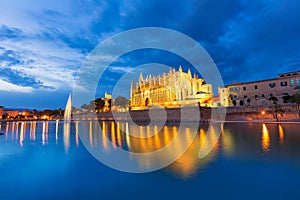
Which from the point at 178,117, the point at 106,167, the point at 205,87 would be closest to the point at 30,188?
the point at 106,167

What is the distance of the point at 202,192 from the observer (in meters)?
4.43

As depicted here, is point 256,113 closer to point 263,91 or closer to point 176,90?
point 263,91

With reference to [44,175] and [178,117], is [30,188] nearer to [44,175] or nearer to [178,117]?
[44,175]

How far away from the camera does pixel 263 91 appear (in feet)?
127

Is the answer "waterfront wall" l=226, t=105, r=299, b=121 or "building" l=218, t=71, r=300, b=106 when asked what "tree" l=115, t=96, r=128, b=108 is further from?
"waterfront wall" l=226, t=105, r=299, b=121

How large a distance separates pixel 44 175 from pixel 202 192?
16.3 ft

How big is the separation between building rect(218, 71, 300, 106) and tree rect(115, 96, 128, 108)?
120ft

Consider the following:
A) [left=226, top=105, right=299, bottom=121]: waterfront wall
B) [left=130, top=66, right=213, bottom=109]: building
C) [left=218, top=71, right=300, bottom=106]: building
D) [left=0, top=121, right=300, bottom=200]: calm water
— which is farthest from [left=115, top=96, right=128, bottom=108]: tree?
[left=0, top=121, right=300, bottom=200]: calm water

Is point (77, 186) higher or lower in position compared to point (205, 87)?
lower

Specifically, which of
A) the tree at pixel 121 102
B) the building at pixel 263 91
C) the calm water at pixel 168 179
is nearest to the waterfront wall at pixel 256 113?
the building at pixel 263 91

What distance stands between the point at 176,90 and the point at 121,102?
24.9 meters

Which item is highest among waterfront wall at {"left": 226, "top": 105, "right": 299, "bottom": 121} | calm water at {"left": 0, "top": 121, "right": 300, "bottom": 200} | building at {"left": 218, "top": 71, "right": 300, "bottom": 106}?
building at {"left": 218, "top": 71, "right": 300, "bottom": 106}

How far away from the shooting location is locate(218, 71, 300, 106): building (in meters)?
35.2

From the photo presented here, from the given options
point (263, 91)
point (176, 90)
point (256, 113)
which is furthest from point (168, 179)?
point (176, 90)
